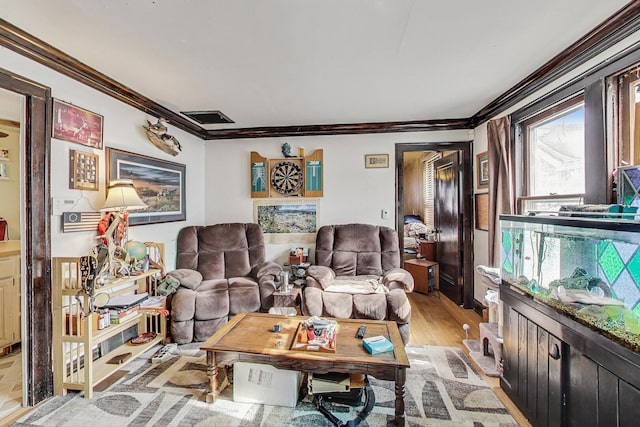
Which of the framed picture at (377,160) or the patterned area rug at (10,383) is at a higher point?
the framed picture at (377,160)

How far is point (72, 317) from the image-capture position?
2.07 metres

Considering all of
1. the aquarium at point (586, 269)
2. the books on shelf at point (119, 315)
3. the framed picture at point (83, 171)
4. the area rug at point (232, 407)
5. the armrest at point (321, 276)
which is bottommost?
the area rug at point (232, 407)

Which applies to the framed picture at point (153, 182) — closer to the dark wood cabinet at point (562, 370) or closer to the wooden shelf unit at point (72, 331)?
the wooden shelf unit at point (72, 331)

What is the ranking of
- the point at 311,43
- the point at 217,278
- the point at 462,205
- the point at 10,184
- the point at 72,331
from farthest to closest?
the point at 462,205, the point at 217,278, the point at 10,184, the point at 72,331, the point at 311,43

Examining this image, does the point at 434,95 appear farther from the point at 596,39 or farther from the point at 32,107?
the point at 32,107

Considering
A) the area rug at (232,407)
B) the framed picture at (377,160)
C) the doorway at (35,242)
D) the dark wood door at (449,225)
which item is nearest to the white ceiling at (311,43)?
the doorway at (35,242)

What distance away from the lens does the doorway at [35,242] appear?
1927 millimetres

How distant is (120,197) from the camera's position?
7.63ft

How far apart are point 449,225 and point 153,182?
12.6 feet

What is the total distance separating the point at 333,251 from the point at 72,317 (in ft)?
8.35

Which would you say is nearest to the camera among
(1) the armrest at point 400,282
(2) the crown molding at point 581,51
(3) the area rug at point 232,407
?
(2) the crown molding at point 581,51

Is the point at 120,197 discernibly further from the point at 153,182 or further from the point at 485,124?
the point at 485,124

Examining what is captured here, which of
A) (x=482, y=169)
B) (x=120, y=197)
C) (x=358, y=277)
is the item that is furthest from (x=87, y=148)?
(x=482, y=169)

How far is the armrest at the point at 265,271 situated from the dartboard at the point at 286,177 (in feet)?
3.60
